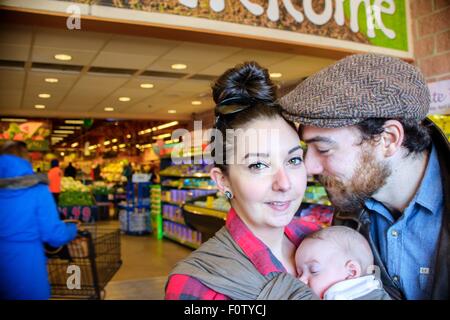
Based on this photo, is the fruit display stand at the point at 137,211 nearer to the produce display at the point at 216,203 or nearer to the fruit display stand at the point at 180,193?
the fruit display stand at the point at 180,193

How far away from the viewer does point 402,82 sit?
1.83ft

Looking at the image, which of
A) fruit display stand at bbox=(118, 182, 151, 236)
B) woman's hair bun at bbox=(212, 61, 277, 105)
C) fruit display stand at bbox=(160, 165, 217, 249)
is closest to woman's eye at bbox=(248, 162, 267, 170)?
woman's hair bun at bbox=(212, 61, 277, 105)

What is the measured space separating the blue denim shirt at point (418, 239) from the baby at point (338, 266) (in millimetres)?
52

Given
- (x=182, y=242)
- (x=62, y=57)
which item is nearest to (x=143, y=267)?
(x=182, y=242)

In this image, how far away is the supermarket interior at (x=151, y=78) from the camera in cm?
186

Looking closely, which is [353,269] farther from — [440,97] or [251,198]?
[440,97]

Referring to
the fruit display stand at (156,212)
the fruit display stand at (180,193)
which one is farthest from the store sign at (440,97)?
the fruit display stand at (156,212)

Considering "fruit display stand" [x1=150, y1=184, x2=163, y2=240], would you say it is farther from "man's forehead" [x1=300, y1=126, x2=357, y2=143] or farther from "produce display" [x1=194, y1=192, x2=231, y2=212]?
"man's forehead" [x1=300, y1=126, x2=357, y2=143]

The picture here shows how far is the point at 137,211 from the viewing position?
639 cm

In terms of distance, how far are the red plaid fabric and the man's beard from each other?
0.44ft

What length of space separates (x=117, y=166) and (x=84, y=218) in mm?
6974

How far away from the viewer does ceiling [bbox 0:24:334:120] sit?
2.73 meters

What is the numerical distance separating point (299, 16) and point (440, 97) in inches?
43.1
